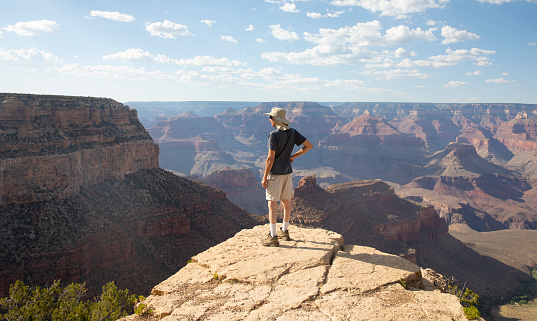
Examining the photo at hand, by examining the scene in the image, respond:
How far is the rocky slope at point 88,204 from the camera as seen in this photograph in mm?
26781

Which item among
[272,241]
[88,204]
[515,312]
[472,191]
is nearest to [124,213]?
[88,204]

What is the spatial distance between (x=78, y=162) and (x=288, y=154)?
92.6 feet

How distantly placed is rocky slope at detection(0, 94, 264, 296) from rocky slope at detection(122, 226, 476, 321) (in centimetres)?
2179

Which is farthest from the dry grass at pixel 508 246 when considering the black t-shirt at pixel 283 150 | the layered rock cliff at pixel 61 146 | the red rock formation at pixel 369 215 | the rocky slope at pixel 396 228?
the black t-shirt at pixel 283 150

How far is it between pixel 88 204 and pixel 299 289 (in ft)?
96.0

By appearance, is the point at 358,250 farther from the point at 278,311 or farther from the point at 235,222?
the point at 235,222

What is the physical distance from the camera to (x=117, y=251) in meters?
29.5

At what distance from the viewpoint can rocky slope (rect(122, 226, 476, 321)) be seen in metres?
6.45

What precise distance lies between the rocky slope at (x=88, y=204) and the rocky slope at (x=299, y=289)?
21.8 m

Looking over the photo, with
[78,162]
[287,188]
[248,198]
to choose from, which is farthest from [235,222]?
[248,198]

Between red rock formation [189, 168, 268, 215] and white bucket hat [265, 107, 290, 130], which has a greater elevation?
white bucket hat [265, 107, 290, 130]

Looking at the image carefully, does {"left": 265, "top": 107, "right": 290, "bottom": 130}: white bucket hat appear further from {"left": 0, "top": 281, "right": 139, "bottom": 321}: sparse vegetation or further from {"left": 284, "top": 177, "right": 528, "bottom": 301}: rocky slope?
{"left": 284, "top": 177, "right": 528, "bottom": 301}: rocky slope

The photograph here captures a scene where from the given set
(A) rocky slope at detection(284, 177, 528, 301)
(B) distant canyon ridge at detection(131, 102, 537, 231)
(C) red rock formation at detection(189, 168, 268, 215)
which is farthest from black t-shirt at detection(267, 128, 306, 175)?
(C) red rock formation at detection(189, 168, 268, 215)

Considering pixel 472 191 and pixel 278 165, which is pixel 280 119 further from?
pixel 472 191
